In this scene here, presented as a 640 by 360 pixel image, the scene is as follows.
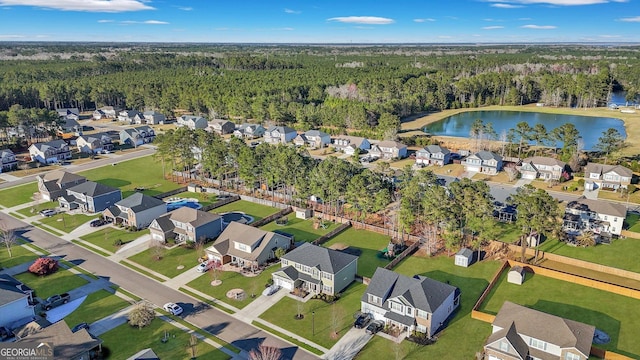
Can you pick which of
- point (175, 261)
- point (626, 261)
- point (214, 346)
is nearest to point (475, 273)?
point (626, 261)

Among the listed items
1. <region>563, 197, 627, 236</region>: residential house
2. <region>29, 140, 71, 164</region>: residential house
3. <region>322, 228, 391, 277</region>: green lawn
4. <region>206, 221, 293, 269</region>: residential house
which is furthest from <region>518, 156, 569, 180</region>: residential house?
<region>29, 140, 71, 164</region>: residential house

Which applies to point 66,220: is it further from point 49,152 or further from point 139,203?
point 49,152

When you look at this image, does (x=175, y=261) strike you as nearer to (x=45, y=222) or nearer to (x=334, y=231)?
(x=334, y=231)

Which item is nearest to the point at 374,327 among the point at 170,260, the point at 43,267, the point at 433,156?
the point at 170,260

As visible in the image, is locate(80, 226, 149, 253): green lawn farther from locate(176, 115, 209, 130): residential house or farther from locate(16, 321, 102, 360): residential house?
locate(176, 115, 209, 130): residential house

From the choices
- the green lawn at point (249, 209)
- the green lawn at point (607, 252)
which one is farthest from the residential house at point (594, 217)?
the green lawn at point (249, 209)

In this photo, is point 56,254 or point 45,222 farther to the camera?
point 45,222
